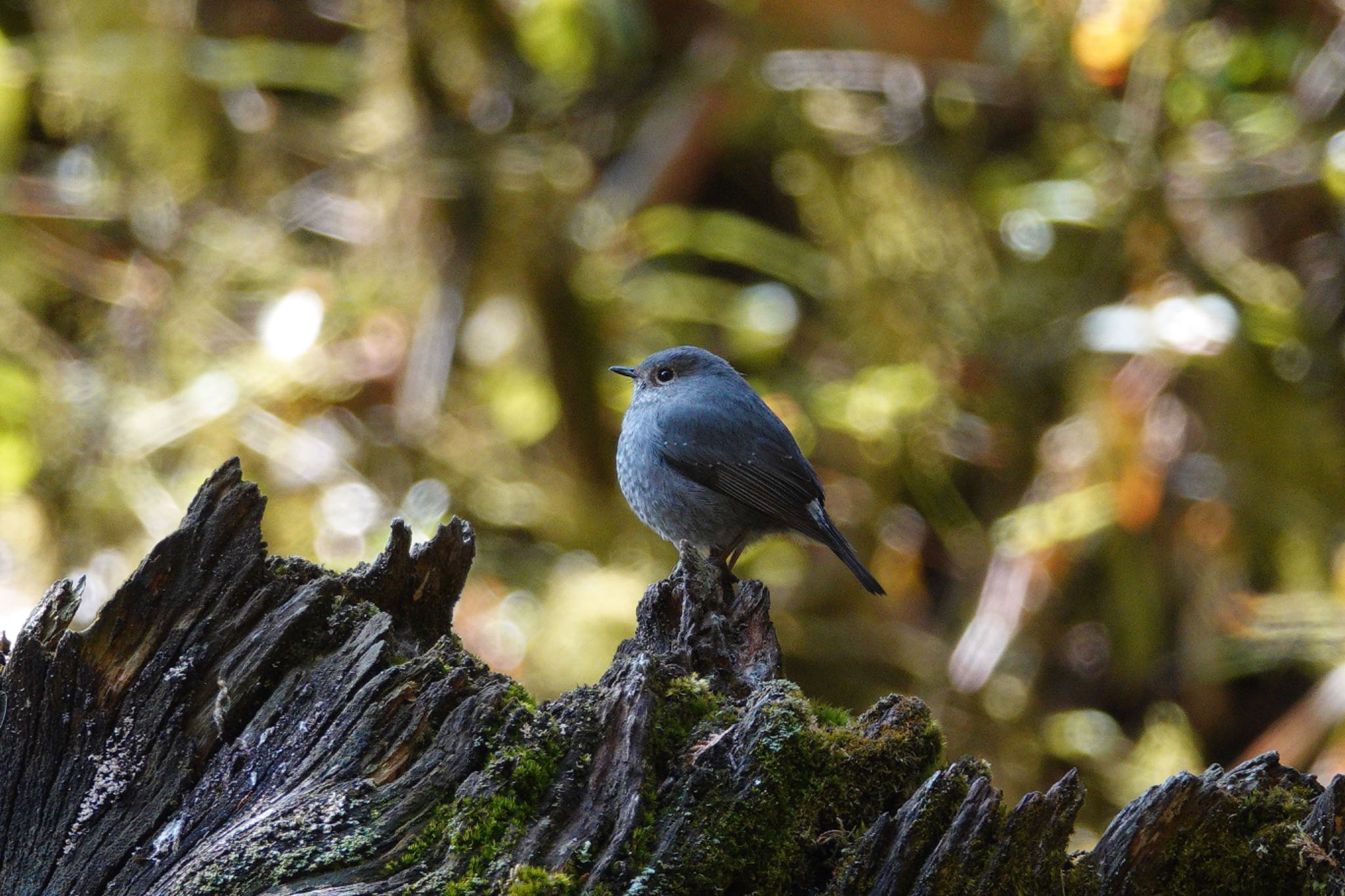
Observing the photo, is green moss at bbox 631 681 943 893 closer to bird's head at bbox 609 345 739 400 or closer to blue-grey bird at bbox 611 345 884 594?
blue-grey bird at bbox 611 345 884 594

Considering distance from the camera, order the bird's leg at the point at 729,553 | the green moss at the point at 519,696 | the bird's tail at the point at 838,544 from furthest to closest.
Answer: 1. the bird's leg at the point at 729,553
2. the bird's tail at the point at 838,544
3. the green moss at the point at 519,696

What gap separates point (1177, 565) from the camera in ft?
27.2

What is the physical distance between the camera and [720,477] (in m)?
5.39

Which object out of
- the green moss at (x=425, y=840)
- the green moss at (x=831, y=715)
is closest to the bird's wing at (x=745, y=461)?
the green moss at (x=831, y=715)

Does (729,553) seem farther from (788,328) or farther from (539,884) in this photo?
(788,328)

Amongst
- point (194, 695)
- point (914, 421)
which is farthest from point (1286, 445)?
point (194, 695)

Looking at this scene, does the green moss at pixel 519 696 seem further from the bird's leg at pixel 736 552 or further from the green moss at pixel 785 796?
the bird's leg at pixel 736 552

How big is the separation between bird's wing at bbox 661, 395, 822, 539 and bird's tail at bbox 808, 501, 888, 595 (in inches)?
1.1

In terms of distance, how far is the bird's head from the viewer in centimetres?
599

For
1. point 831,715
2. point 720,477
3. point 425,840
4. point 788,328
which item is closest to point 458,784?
point 425,840

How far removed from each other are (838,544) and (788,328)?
406cm

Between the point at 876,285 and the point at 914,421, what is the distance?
94cm

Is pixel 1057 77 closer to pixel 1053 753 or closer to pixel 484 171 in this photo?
pixel 484 171

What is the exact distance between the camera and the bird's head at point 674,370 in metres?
5.99
